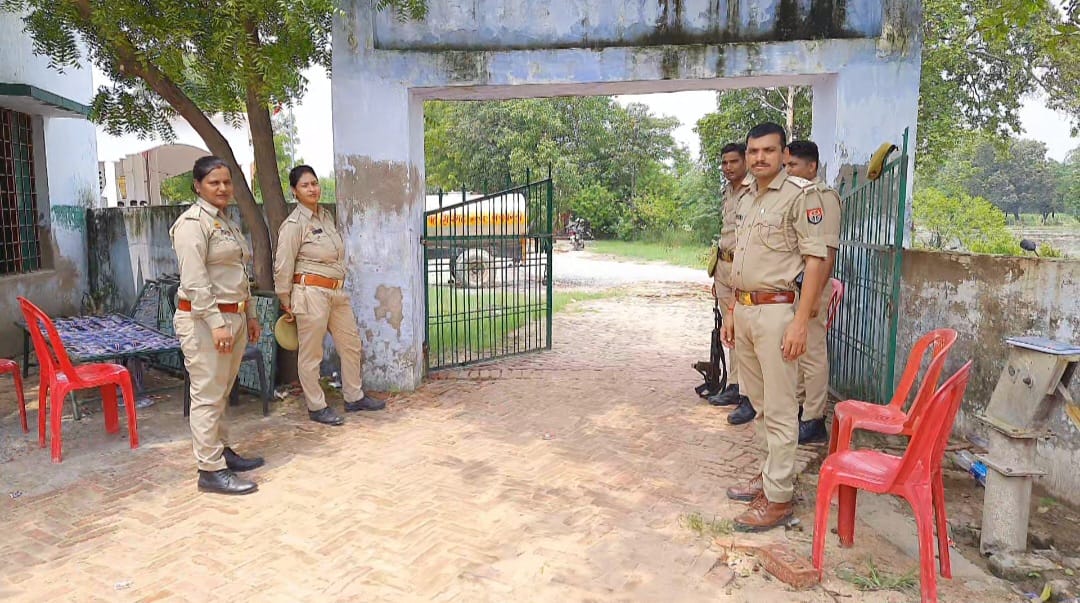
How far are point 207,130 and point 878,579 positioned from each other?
19.0ft

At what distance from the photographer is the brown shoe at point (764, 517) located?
354cm

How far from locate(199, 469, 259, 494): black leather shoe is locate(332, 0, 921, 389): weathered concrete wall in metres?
2.18

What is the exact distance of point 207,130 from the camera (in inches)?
235

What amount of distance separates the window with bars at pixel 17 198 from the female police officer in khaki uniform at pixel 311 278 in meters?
4.91

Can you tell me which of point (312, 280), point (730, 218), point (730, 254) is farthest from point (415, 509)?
point (730, 218)

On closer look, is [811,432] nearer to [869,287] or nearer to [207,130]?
[869,287]

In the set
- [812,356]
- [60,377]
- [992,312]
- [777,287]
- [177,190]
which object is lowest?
[60,377]

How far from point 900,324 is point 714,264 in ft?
4.72

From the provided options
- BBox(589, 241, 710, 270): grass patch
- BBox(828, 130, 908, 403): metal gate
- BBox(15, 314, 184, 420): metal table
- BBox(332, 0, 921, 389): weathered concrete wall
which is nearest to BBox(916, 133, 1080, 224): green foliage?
BBox(589, 241, 710, 270): grass patch

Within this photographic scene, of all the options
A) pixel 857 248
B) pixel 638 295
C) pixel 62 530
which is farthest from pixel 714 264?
pixel 638 295

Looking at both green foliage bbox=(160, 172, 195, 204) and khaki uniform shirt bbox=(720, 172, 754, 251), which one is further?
green foliage bbox=(160, 172, 195, 204)

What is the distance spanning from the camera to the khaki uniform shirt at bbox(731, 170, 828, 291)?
3.43m

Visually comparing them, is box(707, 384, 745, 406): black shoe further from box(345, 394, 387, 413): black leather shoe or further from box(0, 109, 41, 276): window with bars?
box(0, 109, 41, 276): window with bars

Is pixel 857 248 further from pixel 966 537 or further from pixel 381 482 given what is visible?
pixel 381 482
